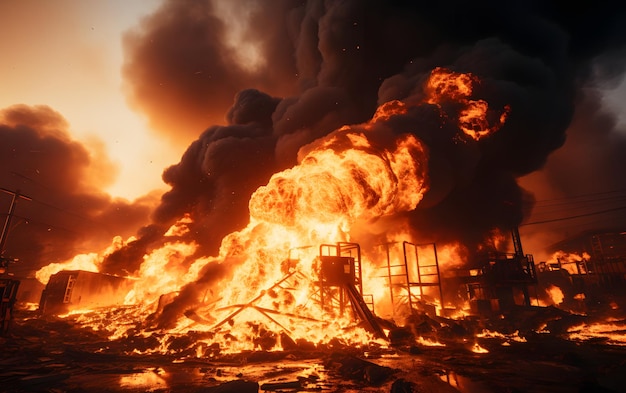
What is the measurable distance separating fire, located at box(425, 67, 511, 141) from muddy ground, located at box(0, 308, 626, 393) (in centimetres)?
2293

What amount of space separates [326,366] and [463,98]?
31.6m

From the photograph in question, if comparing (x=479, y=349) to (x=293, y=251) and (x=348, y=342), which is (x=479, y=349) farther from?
(x=293, y=251)

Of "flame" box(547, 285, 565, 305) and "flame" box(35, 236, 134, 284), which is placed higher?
"flame" box(35, 236, 134, 284)

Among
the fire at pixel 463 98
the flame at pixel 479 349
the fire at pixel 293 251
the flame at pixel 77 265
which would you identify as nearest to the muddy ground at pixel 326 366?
the flame at pixel 479 349

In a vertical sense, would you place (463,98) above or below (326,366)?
above

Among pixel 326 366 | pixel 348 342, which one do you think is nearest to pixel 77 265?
pixel 348 342

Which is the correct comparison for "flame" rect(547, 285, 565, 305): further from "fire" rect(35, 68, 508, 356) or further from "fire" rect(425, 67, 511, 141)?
"fire" rect(425, 67, 511, 141)

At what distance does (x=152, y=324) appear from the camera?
703 inches

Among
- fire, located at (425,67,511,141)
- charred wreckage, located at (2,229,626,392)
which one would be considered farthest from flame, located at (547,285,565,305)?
fire, located at (425,67,511,141)

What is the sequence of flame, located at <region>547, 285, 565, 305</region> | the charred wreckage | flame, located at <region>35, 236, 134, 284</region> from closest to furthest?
the charred wreckage, flame, located at <region>35, 236, 134, 284</region>, flame, located at <region>547, 285, 565, 305</region>

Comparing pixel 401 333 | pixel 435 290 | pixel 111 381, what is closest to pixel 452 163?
pixel 435 290

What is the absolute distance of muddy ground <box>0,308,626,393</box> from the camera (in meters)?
8.21

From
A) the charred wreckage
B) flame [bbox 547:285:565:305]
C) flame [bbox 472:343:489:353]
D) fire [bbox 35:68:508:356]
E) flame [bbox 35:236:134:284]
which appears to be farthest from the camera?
flame [bbox 547:285:565:305]

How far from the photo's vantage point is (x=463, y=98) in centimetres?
3297
